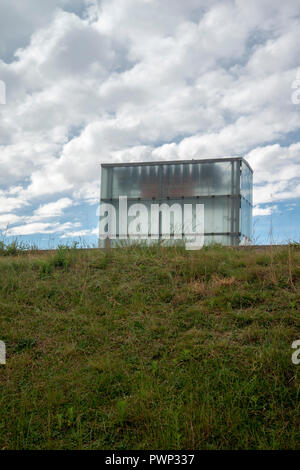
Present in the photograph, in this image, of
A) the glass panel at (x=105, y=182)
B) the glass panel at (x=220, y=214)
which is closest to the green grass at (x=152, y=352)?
the glass panel at (x=220, y=214)

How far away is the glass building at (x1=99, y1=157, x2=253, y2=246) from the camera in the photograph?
15.5 metres

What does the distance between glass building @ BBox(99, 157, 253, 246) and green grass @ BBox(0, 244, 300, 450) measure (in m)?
7.30

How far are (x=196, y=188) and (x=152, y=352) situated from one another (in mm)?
11280

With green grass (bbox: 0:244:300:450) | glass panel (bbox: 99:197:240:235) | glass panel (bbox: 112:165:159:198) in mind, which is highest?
glass panel (bbox: 112:165:159:198)

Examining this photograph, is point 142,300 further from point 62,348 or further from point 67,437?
point 67,437

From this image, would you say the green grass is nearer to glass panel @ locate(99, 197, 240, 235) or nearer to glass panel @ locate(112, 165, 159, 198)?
glass panel @ locate(99, 197, 240, 235)

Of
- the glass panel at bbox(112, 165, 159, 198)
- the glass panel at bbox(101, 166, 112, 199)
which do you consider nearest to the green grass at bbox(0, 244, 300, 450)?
the glass panel at bbox(112, 165, 159, 198)

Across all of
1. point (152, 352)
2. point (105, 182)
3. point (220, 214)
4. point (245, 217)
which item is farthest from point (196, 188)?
point (152, 352)

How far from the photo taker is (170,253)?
27.6 feet

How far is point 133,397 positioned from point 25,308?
2.99 metres

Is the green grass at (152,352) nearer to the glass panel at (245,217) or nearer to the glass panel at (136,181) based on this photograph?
the glass panel at (245,217)

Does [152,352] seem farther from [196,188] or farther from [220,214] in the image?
[196,188]

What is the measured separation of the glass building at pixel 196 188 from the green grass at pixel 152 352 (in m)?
7.30
